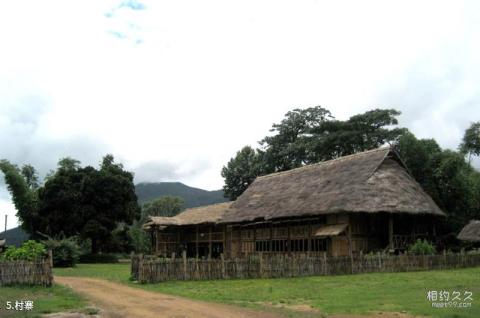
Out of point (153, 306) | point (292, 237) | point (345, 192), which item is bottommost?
point (153, 306)

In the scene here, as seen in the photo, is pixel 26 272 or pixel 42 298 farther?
pixel 26 272

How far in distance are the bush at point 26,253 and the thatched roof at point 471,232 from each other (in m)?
24.6

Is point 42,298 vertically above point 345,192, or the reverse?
point 345,192

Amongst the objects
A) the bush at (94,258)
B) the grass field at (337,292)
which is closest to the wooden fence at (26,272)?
the grass field at (337,292)

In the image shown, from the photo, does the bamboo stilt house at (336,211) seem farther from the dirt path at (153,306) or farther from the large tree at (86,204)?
the dirt path at (153,306)

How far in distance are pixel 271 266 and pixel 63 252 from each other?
15.7 m

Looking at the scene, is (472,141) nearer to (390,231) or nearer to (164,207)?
(390,231)

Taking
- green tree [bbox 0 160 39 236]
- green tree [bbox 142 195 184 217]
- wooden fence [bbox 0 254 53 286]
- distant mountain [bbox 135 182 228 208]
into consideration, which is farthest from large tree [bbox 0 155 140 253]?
distant mountain [bbox 135 182 228 208]

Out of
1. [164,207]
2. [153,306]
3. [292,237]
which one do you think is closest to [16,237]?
[164,207]

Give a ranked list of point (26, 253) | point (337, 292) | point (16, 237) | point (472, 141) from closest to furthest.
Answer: point (337, 292) → point (26, 253) → point (472, 141) → point (16, 237)

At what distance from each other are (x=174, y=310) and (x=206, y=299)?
7.53ft

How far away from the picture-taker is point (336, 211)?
26.8 m

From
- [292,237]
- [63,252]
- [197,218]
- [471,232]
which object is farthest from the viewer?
[197,218]

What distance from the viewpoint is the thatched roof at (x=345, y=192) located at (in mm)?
27422
